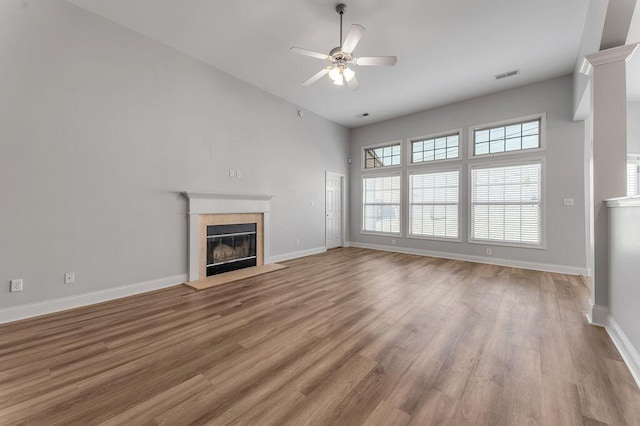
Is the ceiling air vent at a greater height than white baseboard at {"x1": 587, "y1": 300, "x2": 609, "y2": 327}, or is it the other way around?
the ceiling air vent

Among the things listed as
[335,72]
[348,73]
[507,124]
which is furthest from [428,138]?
[335,72]

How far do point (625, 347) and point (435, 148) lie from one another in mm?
4964

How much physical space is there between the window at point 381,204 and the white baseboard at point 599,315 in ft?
14.0

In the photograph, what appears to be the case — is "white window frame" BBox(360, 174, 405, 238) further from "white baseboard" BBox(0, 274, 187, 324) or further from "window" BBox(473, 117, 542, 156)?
"white baseboard" BBox(0, 274, 187, 324)

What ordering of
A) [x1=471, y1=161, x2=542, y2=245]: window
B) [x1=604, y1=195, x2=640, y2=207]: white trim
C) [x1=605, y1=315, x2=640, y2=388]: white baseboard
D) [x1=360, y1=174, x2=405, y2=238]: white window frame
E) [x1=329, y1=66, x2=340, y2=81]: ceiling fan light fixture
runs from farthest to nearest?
[x1=360, y1=174, x2=405, y2=238]: white window frame < [x1=471, y1=161, x2=542, y2=245]: window < [x1=329, y1=66, x2=340, y2=81]: ceiling fan light fixture < [x1=604, y1=195, x2=640, y2=207]: white trim < [x1=605, y1=315, x2=640, y2=388]: white baseboard

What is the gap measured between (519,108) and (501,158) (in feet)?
3.24

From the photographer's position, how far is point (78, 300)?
3082 millimetres

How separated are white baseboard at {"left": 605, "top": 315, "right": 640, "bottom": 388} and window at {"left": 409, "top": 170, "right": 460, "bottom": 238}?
3495 mm

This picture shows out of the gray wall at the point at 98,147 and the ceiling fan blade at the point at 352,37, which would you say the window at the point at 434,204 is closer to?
the ceiling fan blade at the point at 352,37

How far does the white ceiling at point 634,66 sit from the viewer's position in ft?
9.28

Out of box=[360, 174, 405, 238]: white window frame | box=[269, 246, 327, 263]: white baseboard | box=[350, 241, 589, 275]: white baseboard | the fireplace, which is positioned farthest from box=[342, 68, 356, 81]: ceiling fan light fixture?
box=[350, 241, 589, 275]: white baseboard

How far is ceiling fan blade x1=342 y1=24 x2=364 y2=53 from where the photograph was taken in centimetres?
266

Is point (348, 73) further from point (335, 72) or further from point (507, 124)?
point (507, 124)

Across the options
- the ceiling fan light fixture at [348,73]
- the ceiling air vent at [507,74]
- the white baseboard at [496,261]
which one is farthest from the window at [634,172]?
the ceiling fan light fixture at [348,73]
